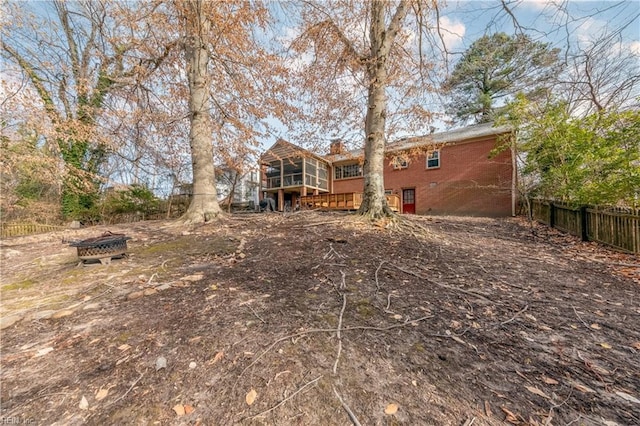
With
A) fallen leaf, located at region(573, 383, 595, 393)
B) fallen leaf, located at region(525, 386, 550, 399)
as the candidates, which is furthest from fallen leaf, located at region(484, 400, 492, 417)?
fallen leaf, located at region(573, 383, 595, 393)

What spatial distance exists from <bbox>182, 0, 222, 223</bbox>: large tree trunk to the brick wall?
10770 mm

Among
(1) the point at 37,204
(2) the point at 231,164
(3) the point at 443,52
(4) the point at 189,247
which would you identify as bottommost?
(4) the point at 189,247

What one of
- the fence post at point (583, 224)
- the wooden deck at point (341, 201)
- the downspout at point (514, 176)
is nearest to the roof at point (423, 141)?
the downspout at point (514, 176)

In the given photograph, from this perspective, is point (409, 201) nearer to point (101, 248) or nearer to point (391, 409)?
point (101, 248)

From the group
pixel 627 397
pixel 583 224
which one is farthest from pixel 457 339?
pixel 583 224

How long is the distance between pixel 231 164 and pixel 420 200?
1246cm

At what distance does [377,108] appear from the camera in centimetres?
572

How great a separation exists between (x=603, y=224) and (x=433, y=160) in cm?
1107

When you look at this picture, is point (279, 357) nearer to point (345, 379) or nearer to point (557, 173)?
point (345, 379)

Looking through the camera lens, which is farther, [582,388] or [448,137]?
[448,137]

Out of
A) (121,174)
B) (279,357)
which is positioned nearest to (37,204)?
(121,174)

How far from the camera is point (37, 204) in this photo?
9.45m

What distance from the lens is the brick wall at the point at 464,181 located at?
13.2m

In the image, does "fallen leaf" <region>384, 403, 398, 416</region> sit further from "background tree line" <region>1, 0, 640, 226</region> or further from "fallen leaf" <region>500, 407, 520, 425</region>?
"background tree line" <region>1, 0, 640, 226</region>
